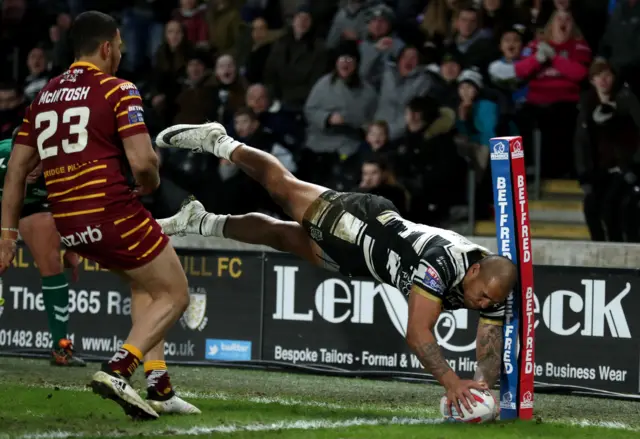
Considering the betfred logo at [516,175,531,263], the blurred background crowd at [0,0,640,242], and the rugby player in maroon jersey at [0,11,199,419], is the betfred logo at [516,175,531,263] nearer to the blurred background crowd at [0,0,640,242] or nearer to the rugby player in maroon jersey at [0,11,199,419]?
the rugby player in maroon jersey at [0,11,199,419]

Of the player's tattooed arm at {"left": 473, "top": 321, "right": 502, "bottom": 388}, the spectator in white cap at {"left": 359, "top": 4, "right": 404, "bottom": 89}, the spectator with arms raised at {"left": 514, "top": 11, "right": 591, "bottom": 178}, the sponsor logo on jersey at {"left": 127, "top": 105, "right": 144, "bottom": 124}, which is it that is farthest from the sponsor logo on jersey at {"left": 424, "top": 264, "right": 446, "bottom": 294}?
the spectator in white cap at {"left": 359, "top": 4, "right": 404, "bottom": 89}

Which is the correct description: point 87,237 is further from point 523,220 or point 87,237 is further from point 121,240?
point 523,220

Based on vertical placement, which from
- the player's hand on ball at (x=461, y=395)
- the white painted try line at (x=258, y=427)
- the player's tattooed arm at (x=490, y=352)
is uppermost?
the player's tattooed arm at (x=490, y=352)

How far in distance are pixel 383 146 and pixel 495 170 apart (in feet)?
15.8

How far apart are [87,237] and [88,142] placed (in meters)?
0.53

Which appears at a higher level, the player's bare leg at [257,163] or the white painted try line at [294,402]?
the player's bare leg at [257,163]

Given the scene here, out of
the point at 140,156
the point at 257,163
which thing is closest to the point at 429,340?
the point at 140,156

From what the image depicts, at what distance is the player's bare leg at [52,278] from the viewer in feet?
33.8

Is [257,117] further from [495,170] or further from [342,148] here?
[495,170]

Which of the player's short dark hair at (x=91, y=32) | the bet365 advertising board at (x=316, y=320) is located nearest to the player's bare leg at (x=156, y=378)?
the player's short dark hair at (x=91, y=32)

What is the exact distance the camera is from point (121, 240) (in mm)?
6961

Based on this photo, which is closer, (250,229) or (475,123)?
(250,229)

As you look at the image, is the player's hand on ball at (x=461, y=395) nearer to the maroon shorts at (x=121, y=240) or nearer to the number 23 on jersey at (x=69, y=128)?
the maroon shorts at (x=121, y=240)

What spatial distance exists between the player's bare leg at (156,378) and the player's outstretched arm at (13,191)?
77cm
